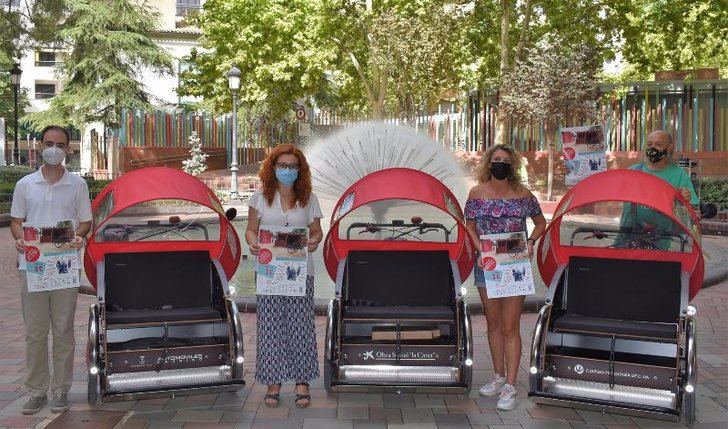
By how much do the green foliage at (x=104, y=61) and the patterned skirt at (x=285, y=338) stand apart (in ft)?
103

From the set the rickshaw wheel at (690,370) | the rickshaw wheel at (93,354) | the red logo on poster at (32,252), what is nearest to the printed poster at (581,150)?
the rickshaw wheel at (690,370)

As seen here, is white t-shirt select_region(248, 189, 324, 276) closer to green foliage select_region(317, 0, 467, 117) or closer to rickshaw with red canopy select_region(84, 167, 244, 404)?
rickshaw with red canopy select_region(84, 167, 244, 404)

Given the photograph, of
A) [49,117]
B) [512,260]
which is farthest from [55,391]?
[49,117]

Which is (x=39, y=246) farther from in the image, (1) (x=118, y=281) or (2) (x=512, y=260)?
(2) (x=512, y=260)

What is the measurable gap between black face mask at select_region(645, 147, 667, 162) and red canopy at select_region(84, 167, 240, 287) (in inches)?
114

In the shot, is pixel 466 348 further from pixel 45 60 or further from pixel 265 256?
pixel 45 60

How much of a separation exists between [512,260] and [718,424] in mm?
1554

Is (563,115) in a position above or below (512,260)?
above

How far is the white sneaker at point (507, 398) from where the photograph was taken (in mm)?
5301

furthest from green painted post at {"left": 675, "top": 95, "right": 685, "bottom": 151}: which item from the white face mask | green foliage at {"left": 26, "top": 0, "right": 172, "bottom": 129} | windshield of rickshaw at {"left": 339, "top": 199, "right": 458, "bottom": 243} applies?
the white face mask

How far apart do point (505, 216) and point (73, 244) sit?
2665mm

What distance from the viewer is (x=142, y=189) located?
17.7 ft

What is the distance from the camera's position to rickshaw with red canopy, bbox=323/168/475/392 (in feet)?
17.4

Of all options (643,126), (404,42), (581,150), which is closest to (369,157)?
(581,150)
